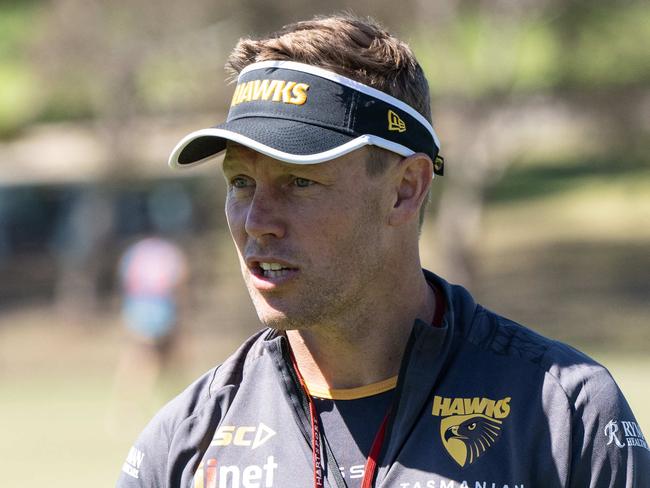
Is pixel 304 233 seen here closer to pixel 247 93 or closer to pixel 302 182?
pixel 302 182

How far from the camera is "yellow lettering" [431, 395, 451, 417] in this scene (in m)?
2.84

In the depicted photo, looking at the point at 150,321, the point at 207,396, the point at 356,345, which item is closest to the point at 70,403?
the point at 150,321

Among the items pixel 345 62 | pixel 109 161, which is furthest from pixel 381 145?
pixel 109 161

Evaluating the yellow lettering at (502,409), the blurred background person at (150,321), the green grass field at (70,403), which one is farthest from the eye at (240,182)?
the blurred background person at (150,321)

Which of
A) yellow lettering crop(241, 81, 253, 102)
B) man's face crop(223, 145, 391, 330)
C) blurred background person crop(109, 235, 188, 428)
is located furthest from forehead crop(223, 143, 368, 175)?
blurred background person crop(109, 235, 188, 428)

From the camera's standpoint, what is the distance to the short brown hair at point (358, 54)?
2.91 meters

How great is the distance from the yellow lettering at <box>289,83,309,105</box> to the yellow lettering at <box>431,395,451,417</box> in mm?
736

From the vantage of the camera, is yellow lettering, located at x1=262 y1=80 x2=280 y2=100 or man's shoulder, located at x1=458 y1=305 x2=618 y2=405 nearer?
man's shoulder, located at x1=458 y1=305 x2=618 y2=405

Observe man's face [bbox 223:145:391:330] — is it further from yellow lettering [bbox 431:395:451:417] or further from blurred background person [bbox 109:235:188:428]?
blurred background person [bbox 109:235:188:428]

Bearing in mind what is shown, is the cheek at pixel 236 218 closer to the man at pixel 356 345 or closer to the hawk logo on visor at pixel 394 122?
the man at pixel 356 345

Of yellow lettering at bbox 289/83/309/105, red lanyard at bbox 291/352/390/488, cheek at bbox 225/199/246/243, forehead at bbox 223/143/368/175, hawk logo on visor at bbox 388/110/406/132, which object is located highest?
yellow lettering at bbox 289/83/309/105

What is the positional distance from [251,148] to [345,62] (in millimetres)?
295

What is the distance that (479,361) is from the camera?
289 cm

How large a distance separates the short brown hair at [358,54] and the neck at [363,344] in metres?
0.34
